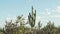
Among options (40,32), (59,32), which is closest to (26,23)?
(40,32)

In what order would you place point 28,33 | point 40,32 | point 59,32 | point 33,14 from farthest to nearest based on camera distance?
1. point 59,32
2. point 40,32
3. point 28,33
4. point 33,14

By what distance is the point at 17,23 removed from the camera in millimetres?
26562

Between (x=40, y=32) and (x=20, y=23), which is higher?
(x=20, y=23)

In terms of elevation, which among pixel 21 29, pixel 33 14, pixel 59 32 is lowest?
pixel 59 32

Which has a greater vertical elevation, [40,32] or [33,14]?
[33,14]

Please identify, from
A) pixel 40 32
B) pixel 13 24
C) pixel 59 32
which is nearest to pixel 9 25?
pixel 13 24

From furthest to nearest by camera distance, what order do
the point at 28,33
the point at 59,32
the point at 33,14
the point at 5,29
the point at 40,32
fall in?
the point at 59,32
the point at 40,32
the point at 28,33
the point at 33,14
the point at 5,29

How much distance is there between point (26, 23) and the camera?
88.0ft

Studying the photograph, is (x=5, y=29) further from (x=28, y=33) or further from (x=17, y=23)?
(x=28, y=33)

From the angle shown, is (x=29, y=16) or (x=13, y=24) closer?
(x=13, y=24)

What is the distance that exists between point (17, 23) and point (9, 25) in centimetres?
137

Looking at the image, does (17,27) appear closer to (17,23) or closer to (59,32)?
(17,23)

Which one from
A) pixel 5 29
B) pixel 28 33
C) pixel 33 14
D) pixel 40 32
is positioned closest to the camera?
pixel 5 29

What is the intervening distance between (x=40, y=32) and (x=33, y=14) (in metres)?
7.61
